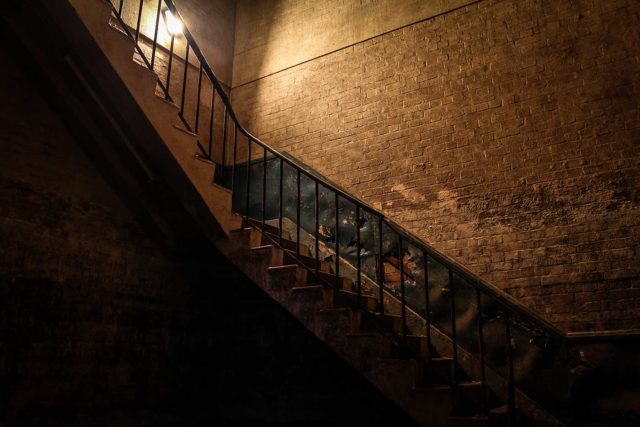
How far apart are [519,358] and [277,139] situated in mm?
3993

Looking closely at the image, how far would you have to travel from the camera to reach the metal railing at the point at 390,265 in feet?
12.8

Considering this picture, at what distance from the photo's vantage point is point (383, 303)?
4.50 m

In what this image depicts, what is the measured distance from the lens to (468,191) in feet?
17.1

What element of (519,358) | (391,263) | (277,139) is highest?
(277,139)

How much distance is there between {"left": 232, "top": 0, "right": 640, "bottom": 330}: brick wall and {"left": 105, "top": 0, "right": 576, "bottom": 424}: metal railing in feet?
0.86

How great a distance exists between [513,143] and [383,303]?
6.94ft

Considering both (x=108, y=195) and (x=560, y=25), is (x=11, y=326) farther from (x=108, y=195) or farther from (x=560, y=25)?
(x=560, y=25)

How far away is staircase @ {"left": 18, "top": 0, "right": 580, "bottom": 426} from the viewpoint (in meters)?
3.48

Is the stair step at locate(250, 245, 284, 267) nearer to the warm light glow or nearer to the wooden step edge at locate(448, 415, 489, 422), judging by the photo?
the wooden step edge at locate(448, 415, 489, 422)

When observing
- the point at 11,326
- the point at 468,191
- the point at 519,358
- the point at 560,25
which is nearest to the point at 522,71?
the point at 560,25

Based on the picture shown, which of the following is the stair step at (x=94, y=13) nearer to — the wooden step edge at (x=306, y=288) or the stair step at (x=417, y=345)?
the wooden step edge at (x=306, y=288)

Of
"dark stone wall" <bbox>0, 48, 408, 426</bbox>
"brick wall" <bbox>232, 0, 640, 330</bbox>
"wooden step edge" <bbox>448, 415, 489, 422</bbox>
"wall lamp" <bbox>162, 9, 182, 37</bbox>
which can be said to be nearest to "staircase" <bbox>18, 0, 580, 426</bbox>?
"wooden step edge" <bbox>448, 415, 489, 422</bbox>

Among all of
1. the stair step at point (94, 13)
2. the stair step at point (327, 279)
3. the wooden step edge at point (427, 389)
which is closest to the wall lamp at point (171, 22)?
the stair step at point (94, 13)

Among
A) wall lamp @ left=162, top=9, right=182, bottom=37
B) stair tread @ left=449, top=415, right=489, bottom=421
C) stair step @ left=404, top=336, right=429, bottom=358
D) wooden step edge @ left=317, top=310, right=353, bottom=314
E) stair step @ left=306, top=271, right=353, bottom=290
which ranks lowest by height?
stair tread @ left=449, top=415, right=489, bottom=421
